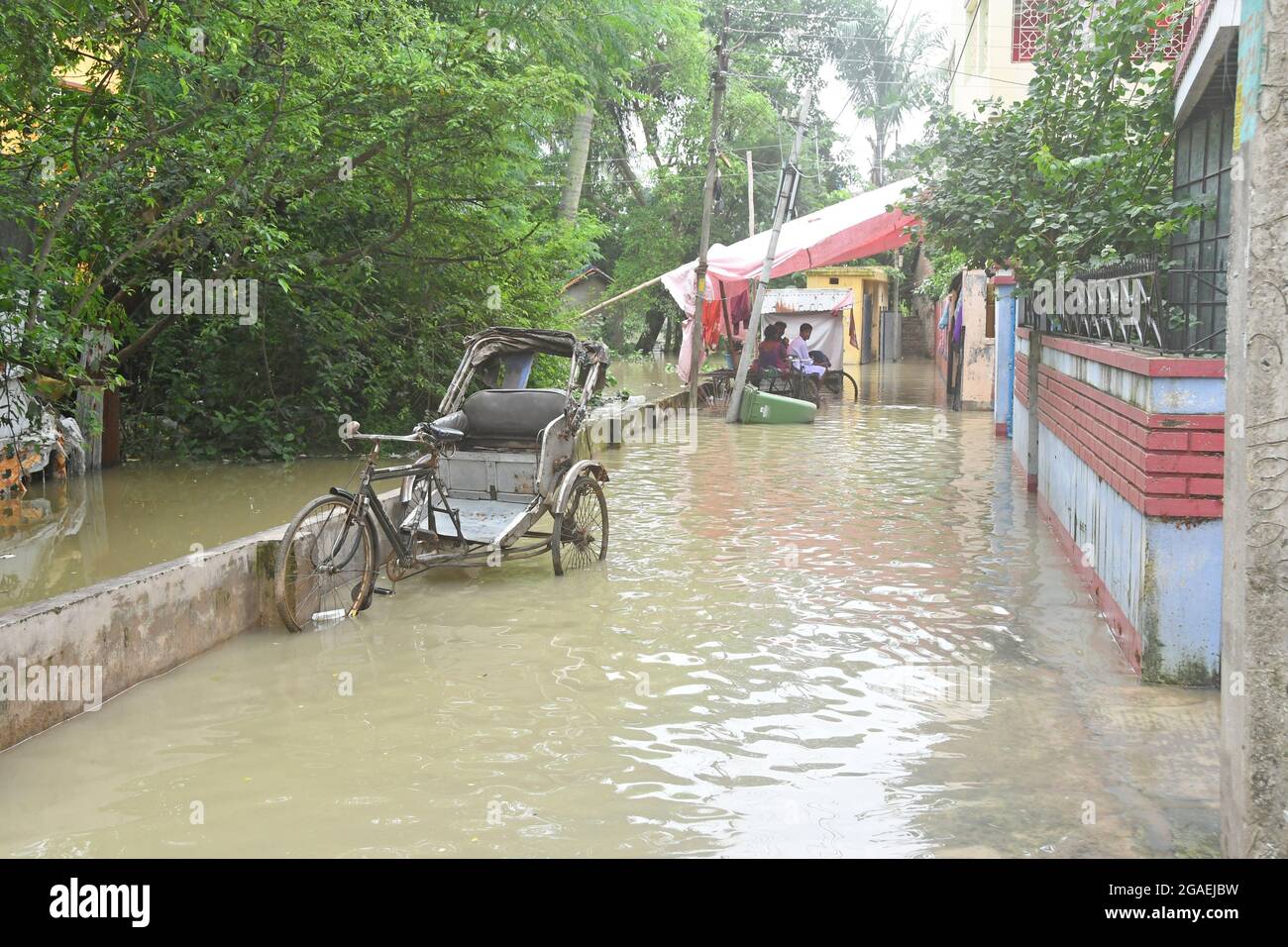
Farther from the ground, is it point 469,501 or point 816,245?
point 816,245

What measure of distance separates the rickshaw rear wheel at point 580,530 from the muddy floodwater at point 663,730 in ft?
0.67

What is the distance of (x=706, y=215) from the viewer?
20844 mm

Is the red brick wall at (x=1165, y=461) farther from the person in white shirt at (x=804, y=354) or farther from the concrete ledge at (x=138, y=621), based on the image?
the person in white shirt at (x=804, y=354)

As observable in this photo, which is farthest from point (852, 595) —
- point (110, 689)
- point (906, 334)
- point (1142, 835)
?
point (906, 334)

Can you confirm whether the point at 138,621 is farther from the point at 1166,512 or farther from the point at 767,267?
the point at 767,267

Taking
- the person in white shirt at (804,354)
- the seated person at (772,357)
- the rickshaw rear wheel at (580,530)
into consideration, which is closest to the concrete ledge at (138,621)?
the rickshaw rear wheel at (580,530)

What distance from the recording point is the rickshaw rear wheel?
7.92 meters

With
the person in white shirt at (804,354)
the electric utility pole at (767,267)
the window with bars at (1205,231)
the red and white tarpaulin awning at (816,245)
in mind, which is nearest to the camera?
the window with bars at (1205,231)

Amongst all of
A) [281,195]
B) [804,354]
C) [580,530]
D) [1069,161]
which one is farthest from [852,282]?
[580,530]

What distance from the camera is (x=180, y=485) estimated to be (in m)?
11.8

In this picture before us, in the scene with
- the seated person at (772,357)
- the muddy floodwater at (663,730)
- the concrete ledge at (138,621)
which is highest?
the seated person at (772,357)

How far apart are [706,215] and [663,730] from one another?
16839 millimetres

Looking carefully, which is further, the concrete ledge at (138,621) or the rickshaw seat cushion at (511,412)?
the rickshaw seat cushion at (511,412)

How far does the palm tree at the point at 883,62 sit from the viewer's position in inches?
1783
